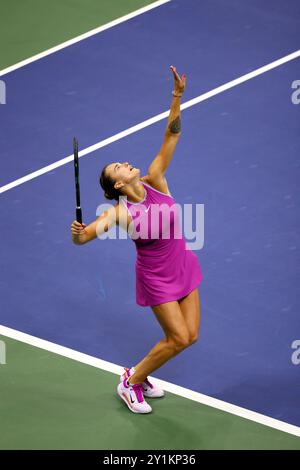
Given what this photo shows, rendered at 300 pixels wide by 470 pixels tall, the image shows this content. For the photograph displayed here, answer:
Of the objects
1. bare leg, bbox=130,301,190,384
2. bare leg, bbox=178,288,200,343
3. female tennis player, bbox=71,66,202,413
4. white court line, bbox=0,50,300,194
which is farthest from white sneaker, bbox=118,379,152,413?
white court line, bbox=0,50,300,194

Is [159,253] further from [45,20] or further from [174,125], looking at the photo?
[45,20]

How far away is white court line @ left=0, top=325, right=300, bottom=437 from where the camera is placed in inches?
361

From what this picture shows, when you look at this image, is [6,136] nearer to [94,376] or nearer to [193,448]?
[94,376]

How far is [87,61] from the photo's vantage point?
47.6 feet

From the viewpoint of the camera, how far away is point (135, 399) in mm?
9461

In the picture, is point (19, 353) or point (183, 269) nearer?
point (183, 269)

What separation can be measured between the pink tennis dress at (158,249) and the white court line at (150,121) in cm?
374

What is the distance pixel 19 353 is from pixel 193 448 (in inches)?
87.4

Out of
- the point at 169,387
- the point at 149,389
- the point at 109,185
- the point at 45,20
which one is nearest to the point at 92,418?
the point at 149,389

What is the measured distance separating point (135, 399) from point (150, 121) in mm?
4959

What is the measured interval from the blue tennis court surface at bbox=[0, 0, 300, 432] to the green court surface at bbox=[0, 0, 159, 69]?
339mm

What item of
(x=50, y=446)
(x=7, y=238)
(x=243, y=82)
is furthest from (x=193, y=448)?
(x=243, y=82)

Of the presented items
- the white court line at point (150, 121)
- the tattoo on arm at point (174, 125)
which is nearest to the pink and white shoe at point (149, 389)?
the tattoo on arm at point (174, 125)

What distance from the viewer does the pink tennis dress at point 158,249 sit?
29.8 feet
